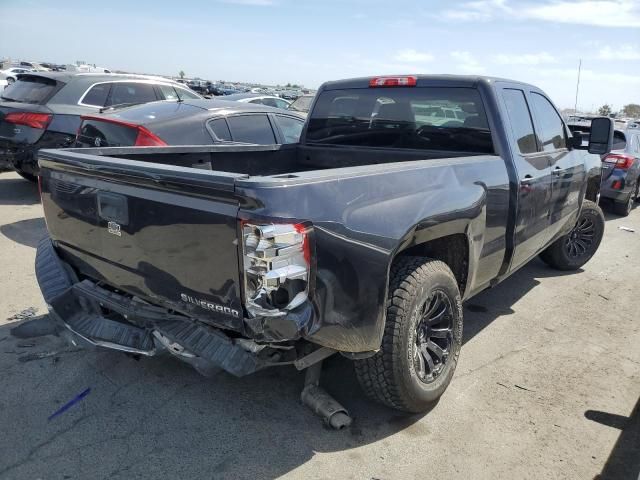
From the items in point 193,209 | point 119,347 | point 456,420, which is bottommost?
point 456,420

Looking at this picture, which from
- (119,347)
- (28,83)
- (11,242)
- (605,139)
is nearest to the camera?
(119,347)

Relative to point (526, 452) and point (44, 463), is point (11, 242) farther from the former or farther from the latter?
point (526, 452)

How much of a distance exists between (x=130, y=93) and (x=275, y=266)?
7733 millimetres

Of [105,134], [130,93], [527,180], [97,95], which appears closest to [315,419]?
[527,180]

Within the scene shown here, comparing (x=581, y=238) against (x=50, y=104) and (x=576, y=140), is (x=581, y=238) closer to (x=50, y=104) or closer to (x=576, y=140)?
(x=576, y=140)

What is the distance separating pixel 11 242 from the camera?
5.93 m

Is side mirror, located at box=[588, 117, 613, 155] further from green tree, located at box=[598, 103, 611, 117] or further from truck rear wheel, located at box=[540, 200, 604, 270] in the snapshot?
green tree, located at box=[598, 103, 611, 117]

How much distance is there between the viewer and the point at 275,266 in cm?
219

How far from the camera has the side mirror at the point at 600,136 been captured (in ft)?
16.5

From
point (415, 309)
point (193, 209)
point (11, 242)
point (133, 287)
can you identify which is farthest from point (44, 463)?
point (11, 242)

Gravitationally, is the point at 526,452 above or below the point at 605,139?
below

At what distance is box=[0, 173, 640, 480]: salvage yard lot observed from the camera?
2668 mm

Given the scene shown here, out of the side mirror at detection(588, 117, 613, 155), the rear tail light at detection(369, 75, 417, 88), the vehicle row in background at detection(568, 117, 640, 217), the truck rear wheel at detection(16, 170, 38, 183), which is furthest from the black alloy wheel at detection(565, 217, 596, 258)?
the truck rear wheel at detection(16, 170, 38, 183)

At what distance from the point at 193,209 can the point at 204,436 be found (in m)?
1.28
